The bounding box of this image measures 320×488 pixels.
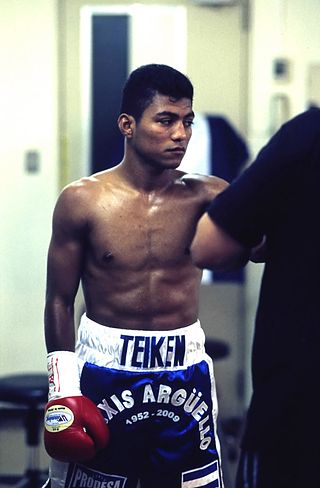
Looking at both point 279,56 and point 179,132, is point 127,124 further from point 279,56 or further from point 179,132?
point 279,56

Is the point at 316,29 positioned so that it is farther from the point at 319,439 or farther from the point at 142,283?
the point at 319,439

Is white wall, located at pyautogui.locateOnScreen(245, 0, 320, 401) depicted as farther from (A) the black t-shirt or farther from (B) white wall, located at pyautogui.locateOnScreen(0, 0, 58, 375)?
(A) the black t-shirt

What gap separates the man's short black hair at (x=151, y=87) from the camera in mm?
2119

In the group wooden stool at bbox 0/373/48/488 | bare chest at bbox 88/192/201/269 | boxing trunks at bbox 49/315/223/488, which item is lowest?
wooden stool at bbox 0/373/48/488

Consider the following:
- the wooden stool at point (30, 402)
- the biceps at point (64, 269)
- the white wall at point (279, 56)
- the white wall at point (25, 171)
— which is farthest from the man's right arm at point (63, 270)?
the white wall at point (279, 56)

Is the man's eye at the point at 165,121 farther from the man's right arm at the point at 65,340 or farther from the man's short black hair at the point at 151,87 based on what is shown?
the man's right arm at the point at 65,340

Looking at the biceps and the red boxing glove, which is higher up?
the biceps

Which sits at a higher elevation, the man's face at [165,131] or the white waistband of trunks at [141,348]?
the man's face at [165,131]

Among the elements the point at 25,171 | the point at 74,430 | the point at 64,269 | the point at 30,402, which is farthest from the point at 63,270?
the point at 25,171

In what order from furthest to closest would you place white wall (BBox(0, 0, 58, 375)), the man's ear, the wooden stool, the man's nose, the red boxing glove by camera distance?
white wall (BBox(0, 0, 58, 375))
the wooden stool
the man's ear
the man's nose
the red boxing glove

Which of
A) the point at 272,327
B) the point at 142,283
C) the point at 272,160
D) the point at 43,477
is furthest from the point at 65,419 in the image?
the point at 43,477

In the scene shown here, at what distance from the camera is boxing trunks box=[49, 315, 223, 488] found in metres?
2.05

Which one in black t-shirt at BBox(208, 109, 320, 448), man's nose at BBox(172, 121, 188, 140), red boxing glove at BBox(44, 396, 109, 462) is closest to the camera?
black t-shirt at BBox(208, 109, 320, 448)

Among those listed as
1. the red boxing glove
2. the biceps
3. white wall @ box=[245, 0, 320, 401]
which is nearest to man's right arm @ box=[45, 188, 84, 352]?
the biceps
